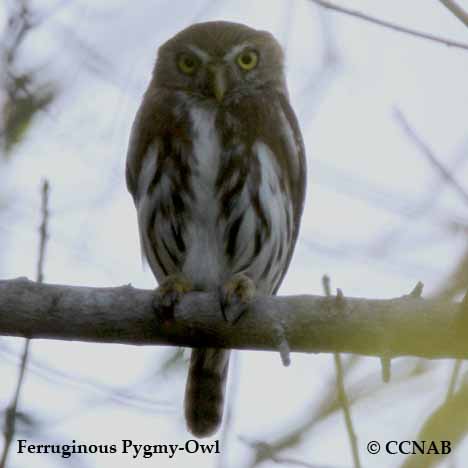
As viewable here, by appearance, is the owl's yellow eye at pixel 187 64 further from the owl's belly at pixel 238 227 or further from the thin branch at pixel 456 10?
the thin branch at pixel 456 10

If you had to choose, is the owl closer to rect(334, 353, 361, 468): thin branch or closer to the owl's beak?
the owl's beak

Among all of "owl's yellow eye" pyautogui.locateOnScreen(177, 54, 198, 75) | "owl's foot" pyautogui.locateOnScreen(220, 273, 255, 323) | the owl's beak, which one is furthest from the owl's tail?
"owl's yellow eye" pyautogui.locateOnScreen(177, 54, 198, 75)

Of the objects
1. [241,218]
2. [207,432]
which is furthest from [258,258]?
[207,432]

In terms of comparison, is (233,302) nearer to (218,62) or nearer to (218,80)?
(218,80)

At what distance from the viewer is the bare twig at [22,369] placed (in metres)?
2.81

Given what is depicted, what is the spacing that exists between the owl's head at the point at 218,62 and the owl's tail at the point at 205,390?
5.06ft

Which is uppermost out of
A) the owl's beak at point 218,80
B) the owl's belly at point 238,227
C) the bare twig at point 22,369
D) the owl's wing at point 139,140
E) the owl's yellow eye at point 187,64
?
the owl's yellow eye at point 187,64

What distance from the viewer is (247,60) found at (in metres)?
5.88

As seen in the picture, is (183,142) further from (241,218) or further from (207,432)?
(207,432)

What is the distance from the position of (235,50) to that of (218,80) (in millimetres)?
442

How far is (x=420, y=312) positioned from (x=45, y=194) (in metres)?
1.59

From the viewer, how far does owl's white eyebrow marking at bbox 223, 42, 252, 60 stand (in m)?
5.80

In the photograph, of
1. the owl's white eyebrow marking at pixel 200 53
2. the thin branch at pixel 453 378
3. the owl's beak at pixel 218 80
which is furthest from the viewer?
the owl's white eyebrow marking at pixel 200 53

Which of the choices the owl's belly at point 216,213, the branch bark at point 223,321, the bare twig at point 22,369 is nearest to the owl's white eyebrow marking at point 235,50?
the owl's belly at point 216,213
